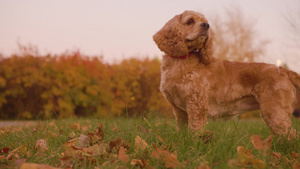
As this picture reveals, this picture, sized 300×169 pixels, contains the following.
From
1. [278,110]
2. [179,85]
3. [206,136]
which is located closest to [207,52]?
[179,85]

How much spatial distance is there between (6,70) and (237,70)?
886 cm

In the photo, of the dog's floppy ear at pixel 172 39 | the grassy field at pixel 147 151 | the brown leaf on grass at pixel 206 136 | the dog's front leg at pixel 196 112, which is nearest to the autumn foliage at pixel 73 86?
the dog's floppy ear at pixel 172 39

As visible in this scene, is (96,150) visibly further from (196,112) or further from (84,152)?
(196,112)

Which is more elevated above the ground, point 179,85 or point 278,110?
point 179,85

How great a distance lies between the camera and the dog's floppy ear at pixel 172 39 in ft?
12.6

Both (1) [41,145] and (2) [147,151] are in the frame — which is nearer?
(2) [147,151]

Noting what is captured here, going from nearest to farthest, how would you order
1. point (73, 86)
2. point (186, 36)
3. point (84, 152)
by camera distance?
point (84, 152) → point (186, 36) → point (73, 86)

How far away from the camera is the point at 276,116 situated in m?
3.75

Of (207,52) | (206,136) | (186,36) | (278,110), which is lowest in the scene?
(278,110)

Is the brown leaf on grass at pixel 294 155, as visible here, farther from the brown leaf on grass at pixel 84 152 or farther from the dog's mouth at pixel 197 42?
the brown leaf on grass at pixel 84 152

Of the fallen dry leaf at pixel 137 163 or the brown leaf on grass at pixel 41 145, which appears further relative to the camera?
the brown leaf on grass at pixel 41 145

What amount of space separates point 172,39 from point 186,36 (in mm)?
205

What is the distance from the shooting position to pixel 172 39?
3.94 metres

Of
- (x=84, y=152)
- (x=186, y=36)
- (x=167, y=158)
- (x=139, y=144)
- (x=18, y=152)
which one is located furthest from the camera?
(x=186, y=36)
